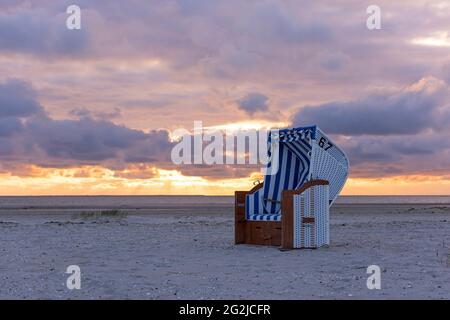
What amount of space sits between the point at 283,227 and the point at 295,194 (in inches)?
31.7

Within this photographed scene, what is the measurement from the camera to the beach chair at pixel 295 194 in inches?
539

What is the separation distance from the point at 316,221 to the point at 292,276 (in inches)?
145

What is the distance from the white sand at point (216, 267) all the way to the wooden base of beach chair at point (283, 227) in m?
0.30

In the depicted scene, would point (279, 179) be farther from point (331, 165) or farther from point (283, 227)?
point (283, 227)

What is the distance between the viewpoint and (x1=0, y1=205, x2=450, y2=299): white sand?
9.14 metres

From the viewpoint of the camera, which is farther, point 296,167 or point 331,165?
point 296,167

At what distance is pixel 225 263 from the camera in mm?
12125

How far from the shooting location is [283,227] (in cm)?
1382

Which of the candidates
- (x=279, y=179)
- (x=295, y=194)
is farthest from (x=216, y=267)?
(x=279, y=179)

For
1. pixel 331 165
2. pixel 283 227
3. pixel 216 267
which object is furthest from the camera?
pixel 331 165
